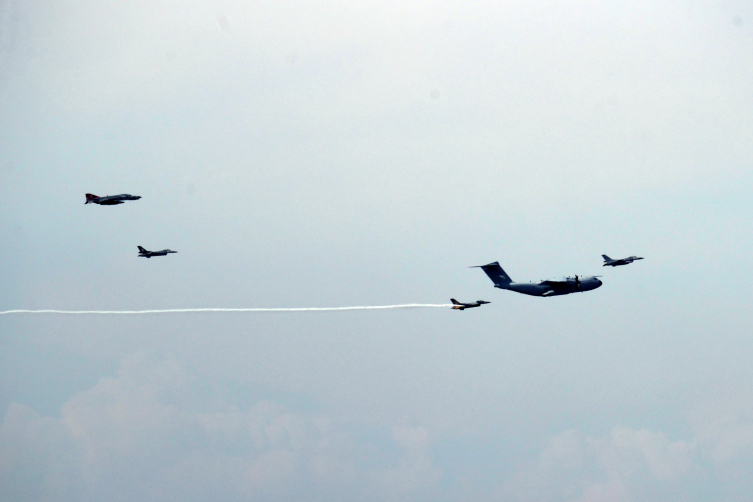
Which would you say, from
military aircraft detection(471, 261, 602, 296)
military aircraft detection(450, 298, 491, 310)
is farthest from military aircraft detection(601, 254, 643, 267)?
military aircraft detection(450, 298, 491, 310)

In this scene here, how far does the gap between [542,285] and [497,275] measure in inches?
261

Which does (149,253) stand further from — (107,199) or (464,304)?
(464,304)

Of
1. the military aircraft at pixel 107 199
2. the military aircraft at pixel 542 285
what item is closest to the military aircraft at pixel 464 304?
the military aircraft at pixel 542 285

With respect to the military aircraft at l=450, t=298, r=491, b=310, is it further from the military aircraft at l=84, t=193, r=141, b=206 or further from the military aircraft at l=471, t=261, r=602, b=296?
the military aircraft at l=84, t=193, r=141, b=206

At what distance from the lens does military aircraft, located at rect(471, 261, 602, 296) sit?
362 feet

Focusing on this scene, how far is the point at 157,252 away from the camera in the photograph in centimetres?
14150

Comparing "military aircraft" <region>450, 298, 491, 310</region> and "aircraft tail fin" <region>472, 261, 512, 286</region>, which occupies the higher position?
"aircraft tail fin" <region>472, 261, 512, 286</region>

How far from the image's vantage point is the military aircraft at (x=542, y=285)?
110 metres

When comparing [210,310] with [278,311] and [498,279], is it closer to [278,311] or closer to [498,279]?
[278,311]

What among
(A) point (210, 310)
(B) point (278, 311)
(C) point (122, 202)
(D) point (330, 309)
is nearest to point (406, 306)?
(D) point (330, 309)

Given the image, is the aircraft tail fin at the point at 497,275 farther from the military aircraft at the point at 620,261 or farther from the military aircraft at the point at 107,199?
the military aircraft at the point at 107,199

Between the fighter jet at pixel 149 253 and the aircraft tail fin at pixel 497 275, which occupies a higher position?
the aircraft tail fin at pixel 497 275

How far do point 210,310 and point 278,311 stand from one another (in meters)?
10.7

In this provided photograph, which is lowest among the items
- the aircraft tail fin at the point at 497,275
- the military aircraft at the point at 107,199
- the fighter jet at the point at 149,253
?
the fighter jet at the point at 149,253
